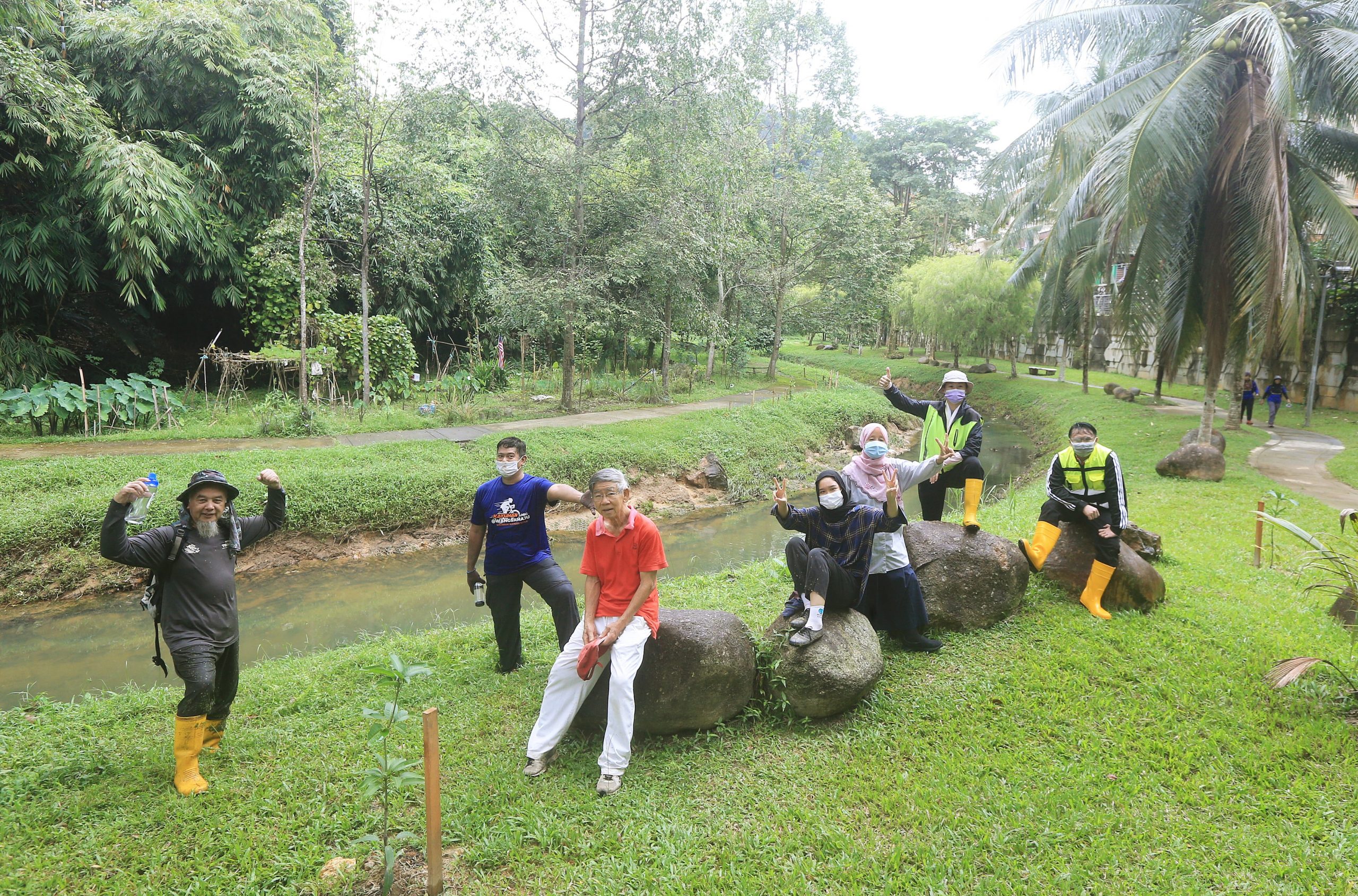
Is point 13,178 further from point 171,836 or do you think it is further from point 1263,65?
point 1263,65

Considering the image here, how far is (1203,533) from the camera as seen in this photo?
852cm

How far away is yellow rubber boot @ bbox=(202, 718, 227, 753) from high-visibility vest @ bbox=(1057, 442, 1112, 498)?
6.29 metres

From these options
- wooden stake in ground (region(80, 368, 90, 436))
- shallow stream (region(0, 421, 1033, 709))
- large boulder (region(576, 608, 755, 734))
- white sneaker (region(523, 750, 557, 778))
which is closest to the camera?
white sneaker (region(523, 750, 557, 778))

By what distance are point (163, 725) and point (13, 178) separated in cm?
1254

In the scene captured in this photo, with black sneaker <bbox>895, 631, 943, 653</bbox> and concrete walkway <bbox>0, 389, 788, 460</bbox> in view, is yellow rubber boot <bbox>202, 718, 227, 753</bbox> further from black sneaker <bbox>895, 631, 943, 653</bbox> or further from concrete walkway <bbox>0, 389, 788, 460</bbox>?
concrete walkway <bbox>0, 389, 788, 460</bbox>

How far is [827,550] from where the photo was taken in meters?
4.71

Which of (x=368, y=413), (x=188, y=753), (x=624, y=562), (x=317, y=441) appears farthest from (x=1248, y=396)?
→ (x=188, y=753)

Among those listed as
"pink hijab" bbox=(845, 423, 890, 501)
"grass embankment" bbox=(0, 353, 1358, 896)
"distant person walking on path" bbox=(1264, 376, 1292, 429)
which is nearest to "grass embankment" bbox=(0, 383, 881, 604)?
"grass embankment" bbox=(0, 353, 1358, 896)

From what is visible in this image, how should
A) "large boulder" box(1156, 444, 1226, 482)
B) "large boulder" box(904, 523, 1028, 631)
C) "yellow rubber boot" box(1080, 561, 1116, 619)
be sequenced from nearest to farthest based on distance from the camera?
"large boulder" box(904, 523, 1028, 631) → "yellow rubber boot" box(1080, 561, 1116, 619) → "large boulder" box(1156, 444, 1226, 482)

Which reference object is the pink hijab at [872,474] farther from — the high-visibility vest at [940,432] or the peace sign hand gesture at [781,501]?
the high-visibility vest at [940,432]

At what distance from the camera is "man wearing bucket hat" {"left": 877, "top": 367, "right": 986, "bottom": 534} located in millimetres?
5832

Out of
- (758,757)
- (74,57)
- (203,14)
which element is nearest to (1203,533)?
(758,757)

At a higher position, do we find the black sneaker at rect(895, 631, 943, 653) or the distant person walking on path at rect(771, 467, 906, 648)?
the distant person walking on path at rect(771, 467, 906, 648)

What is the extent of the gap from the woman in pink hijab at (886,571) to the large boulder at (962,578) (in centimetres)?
23
